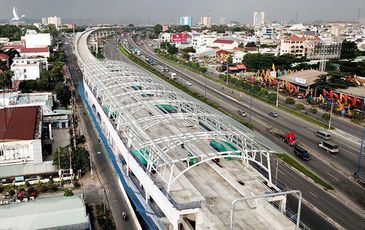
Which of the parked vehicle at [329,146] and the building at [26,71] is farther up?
the building at [26,71]

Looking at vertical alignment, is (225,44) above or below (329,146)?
above

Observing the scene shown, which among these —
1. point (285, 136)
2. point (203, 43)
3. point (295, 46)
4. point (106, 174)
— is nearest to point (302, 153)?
point (285, 136)

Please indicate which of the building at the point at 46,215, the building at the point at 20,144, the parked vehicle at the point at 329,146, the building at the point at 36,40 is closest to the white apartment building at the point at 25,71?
the building at the point at 20,144

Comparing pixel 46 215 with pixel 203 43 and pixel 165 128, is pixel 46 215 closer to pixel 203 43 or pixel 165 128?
pixel 165 128

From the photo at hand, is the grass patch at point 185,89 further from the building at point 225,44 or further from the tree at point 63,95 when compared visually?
the building at point 225,44

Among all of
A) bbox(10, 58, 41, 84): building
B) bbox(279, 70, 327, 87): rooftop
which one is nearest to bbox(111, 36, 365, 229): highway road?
bbox(279, 70, 327, 87): rooftop

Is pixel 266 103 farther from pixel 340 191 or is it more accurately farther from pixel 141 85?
pixel 340 191

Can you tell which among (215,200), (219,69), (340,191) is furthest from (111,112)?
(219,69)
